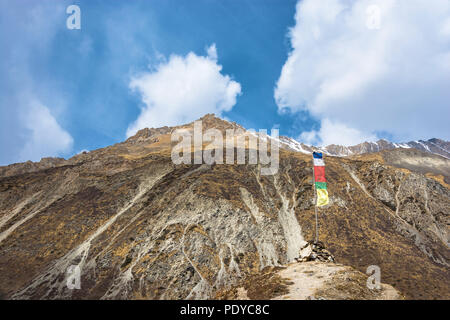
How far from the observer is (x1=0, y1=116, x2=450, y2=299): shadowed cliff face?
47375mm

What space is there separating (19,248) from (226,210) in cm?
4769

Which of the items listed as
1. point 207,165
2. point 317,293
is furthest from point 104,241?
point 317,293

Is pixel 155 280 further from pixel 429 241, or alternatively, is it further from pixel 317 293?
pixel 429 241

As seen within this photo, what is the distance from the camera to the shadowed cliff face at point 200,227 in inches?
1865

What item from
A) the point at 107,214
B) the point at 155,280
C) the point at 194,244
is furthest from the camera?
the point at 107,214

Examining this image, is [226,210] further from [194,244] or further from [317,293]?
[317,293]

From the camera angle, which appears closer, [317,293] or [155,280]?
[317,293]

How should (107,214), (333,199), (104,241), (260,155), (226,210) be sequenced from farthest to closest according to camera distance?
(260,155) < (333,199) < (107,214) < (226,210) < (104,241)

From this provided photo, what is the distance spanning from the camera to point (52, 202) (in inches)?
2953

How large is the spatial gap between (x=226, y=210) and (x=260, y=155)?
1679 inches

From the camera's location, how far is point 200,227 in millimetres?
56844

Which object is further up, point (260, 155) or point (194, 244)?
point (260, 155)

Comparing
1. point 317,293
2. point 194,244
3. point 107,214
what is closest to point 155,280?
point 194,244

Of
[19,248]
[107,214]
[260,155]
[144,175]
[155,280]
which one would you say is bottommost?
[155,280]
